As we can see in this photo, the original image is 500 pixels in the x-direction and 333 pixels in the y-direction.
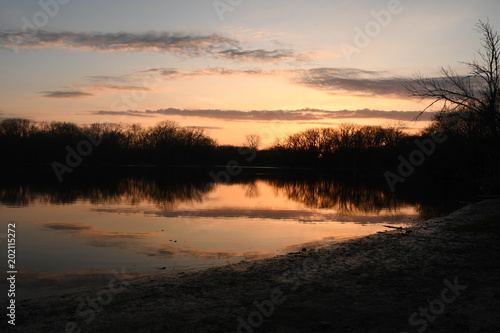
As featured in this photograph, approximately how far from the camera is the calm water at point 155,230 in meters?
12.1

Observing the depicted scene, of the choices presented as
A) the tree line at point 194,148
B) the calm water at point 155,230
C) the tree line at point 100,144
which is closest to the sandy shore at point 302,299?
the calm water at point 155,230

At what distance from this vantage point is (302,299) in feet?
27.6

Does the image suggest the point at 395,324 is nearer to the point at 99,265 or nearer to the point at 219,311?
the point at 219,311

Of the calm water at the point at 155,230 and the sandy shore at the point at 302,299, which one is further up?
the sandy shore at the point at 302,299

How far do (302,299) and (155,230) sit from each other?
11378 millimetres

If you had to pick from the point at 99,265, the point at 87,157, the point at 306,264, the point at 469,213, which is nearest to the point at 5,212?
the point at 99,265

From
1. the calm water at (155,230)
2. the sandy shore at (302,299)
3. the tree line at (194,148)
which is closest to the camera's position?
the sandy shore at (302,299)

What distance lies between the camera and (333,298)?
8.39 m

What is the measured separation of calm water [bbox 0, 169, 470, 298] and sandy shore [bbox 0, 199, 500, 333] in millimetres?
1507

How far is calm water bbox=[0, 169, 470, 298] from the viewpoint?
12.1 m

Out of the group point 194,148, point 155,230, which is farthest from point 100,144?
point 155,230

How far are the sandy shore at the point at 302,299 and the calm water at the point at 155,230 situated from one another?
1.51m

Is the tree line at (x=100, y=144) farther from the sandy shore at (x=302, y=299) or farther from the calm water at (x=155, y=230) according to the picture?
the sandy shore at (x=302, y=299)

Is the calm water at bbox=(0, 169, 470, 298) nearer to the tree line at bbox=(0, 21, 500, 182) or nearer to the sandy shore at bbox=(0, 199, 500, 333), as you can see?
the sandy shore at bbox=(0, 199, 500, 333)
